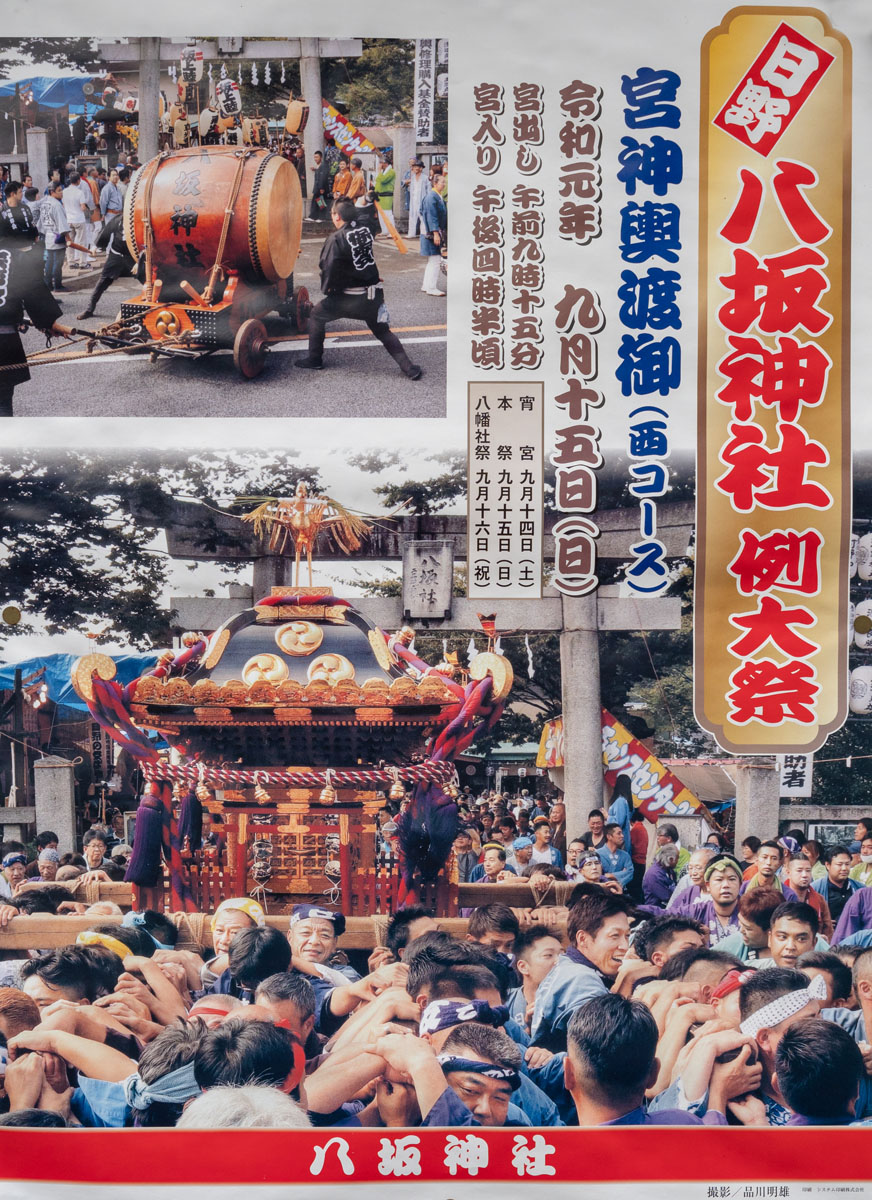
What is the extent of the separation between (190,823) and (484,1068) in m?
1.06

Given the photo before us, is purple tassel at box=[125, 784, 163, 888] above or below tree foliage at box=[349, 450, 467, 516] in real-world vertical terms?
below

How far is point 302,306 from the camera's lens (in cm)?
304

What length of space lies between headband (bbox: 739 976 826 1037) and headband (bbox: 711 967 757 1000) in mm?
81

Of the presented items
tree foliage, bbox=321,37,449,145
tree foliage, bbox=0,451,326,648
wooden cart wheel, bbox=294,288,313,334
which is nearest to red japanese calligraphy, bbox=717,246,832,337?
tree foliage, bbox=321,37,449,145

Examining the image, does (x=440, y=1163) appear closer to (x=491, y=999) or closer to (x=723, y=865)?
(x=491, y=999)

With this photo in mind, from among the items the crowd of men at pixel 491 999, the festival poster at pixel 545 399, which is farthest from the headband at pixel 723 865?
the festival poster at pixel 545 399

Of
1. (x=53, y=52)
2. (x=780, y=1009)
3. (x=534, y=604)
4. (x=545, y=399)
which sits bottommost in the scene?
(x=780, y=1009)

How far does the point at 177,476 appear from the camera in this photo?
3.01 metres

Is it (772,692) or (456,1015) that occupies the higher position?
(772,692)

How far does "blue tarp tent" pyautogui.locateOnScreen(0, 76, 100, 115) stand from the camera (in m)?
2.97

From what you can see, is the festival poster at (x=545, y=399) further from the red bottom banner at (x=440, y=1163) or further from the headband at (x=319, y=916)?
the red bottom banner at (x=440, y=1163)

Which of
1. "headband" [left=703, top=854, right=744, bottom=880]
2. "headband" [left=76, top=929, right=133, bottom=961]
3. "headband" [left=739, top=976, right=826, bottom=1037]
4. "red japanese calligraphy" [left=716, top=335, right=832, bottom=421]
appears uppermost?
"red japanese calligraphy" [left=716, top=335, right=832, bottom=421]

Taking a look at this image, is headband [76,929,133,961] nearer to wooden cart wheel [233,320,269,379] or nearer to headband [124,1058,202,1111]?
headband [124,1058,202,1111]

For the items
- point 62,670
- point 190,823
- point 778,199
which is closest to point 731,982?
point 190,823
